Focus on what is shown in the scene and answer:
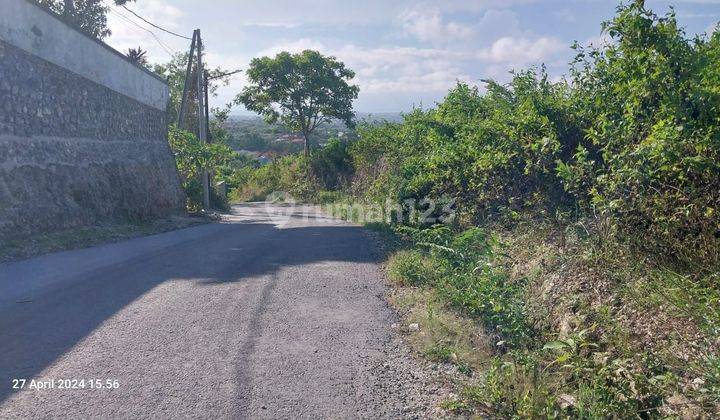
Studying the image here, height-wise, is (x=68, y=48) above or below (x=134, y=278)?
above

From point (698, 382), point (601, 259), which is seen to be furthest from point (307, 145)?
point (698, 382)

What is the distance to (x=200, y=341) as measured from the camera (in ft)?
18.1

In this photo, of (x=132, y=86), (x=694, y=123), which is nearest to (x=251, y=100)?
(x=132, y=86)

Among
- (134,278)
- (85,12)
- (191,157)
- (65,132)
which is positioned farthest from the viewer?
(85,12)

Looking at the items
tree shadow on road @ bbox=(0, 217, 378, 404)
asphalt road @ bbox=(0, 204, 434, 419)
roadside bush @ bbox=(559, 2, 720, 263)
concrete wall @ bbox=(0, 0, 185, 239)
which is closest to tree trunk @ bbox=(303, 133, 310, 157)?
concrete wall @ bbox=(0, 0, 185, 239)

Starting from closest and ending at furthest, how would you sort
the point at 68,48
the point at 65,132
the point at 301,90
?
the point at 65,132 < the point at 68,48 < the point at 301,90

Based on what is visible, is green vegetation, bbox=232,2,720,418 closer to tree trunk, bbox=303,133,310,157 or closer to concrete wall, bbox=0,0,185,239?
concrete wall, bbox=0,0,185,239

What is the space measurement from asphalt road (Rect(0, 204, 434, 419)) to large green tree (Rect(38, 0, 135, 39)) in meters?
22.5

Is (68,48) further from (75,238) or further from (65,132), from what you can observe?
(75,238)

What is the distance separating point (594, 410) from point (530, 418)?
0.40 m

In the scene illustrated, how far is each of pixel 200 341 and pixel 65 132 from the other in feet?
33.7

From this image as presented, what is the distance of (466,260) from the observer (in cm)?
754

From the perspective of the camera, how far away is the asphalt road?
426cm

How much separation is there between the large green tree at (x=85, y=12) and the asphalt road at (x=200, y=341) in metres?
22.5
